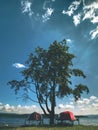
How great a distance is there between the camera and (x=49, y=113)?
61594 mm

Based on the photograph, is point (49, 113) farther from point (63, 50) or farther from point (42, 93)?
point (63, 50)

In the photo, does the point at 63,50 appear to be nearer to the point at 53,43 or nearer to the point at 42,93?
the point at 53,43

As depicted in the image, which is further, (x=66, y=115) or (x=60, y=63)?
(x=66, y=115)

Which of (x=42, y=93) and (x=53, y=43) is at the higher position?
(x=53, y=43)

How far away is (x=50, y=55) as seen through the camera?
62094 mm

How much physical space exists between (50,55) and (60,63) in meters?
2.89

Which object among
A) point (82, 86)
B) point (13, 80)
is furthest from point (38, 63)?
point (82, 86)

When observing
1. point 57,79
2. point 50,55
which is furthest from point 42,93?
point 50,55

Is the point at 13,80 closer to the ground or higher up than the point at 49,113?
higher up

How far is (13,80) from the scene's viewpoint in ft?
208

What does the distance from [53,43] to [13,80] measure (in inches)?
483

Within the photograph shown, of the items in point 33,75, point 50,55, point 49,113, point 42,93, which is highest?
point 50,55

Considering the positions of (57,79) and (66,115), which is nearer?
(57,79)

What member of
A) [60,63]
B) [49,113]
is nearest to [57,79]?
[60,63]
